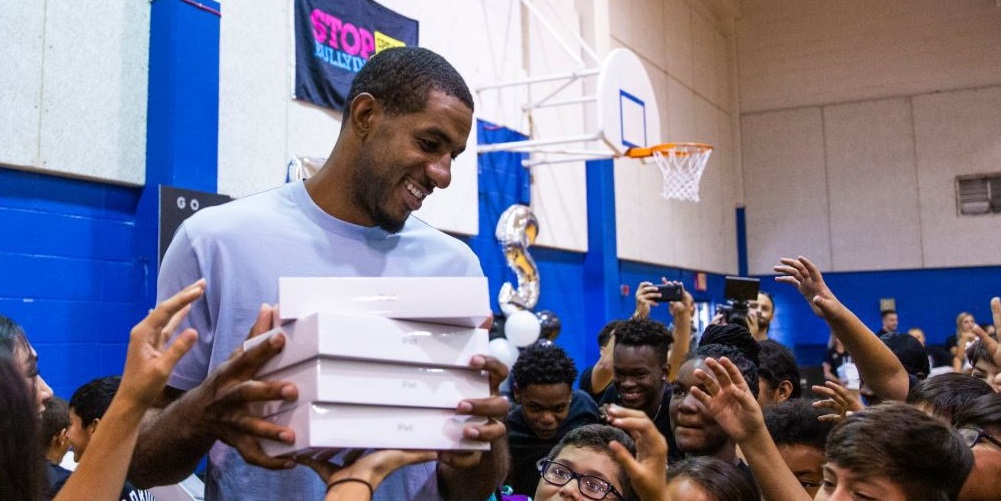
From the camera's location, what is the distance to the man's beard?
1718 mm

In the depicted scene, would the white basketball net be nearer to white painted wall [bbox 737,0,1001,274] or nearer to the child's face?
white painted wall [bbox 737,0,1001,274]

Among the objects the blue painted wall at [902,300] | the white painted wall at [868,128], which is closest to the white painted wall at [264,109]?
the blue painted wall at [902,300]

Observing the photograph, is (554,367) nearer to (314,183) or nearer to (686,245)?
(314,183)

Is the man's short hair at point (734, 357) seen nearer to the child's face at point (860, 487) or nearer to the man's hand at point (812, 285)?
the man's hand at point (812, 285)

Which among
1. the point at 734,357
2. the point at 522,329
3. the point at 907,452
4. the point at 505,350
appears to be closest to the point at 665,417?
the point at 734,357

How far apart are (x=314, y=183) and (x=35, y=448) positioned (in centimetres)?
75

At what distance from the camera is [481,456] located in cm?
156

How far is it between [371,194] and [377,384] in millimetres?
461

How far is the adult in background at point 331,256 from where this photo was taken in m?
1.45

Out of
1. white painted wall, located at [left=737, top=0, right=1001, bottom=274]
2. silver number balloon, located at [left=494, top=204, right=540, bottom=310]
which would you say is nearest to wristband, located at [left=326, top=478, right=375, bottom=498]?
silver number balloon, located at [left=494, top=204, right=540, bottom=310]

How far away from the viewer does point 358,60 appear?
711cm

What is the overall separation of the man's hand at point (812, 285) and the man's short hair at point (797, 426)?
1.11ft

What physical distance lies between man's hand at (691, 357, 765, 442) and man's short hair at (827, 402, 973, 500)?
0.19 metres

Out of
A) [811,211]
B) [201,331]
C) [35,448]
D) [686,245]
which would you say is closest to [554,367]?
[201,331]
